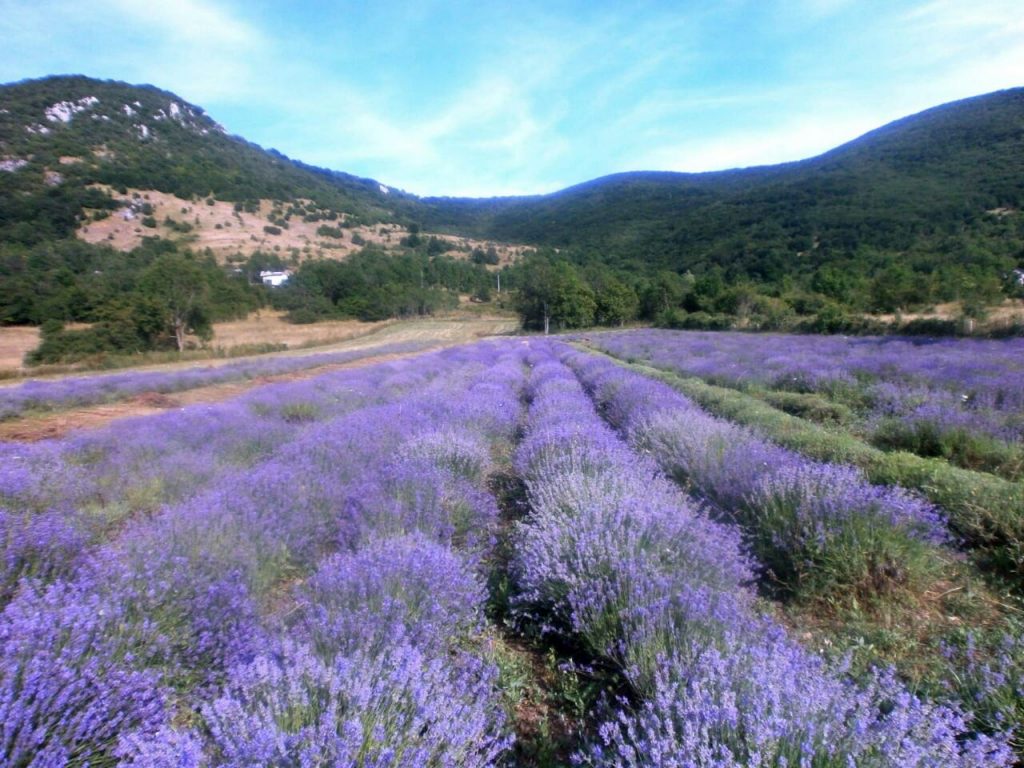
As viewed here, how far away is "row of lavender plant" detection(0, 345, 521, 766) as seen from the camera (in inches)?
56.0

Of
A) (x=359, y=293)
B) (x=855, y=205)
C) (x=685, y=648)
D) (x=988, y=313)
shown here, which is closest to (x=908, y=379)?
(x=685, y=648)

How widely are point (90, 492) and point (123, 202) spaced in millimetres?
81423

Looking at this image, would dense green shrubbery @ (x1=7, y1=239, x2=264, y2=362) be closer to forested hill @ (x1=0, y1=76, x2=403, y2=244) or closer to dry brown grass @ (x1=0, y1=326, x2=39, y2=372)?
dry brown grass @ (x1=0, y1=326, x2=39, y2=372)

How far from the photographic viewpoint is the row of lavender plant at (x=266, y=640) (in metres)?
1.42

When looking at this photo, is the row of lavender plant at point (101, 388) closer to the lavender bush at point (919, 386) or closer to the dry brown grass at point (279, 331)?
the lavender bush at point (919, 386)

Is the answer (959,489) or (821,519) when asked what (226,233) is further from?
(959,489)

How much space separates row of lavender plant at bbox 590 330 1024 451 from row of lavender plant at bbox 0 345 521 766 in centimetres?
578

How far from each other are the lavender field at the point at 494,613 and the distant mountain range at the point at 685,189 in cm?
2852

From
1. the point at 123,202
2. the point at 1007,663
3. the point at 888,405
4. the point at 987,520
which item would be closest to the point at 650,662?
the point at 1007,663

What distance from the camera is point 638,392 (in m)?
7.58

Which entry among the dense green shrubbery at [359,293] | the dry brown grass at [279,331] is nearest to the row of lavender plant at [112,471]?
the dry brown grass at [279,331]

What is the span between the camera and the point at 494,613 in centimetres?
293

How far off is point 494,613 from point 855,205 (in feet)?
213

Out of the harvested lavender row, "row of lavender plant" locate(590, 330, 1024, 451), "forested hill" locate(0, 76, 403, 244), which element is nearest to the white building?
"forested hill" locate(0, 76, 403, 244)
